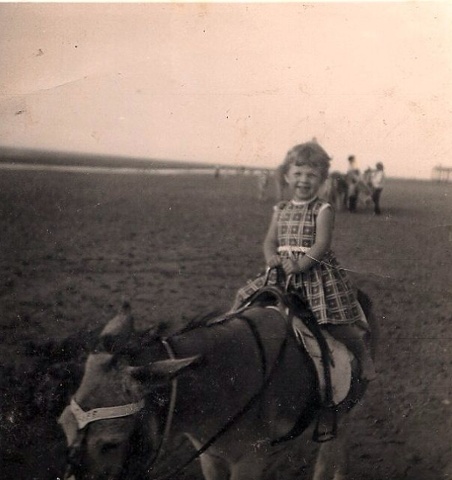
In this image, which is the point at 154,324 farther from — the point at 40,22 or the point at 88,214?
the point at 40,22

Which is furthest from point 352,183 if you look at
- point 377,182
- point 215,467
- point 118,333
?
point 215,467

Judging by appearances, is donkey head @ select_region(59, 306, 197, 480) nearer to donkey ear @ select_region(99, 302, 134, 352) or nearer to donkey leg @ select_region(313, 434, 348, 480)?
donkey ear @ select_region(99, 302, 134, 352)

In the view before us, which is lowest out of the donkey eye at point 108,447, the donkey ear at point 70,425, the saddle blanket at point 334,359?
the donkey eye at point 108,447

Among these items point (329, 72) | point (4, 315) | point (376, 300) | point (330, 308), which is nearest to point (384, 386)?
point (376, 300)

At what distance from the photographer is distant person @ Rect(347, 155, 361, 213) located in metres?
2.18

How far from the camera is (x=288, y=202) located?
84.3 inches

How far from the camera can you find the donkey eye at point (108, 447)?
166cm

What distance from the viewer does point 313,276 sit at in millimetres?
2107

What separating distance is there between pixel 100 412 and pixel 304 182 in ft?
3.88

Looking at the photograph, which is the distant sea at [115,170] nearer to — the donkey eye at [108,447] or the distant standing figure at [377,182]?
the distant standing figure at [377,182]

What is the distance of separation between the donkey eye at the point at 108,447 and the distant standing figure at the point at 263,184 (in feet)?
3.76

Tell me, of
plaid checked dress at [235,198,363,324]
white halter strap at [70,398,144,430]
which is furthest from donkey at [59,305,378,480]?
plaid checked dress at [235,198,363,324]

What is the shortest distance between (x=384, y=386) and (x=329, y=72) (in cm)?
147

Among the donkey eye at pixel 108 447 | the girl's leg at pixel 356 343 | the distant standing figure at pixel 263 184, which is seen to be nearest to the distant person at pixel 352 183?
the distant standing figure at pixel 263 184
